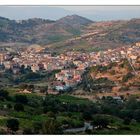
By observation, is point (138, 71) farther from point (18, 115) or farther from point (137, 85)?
point (18, 115)

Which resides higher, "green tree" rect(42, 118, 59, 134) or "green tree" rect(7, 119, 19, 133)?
"green tree" rect(42, 118, 59, 134)

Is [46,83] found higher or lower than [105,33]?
lower

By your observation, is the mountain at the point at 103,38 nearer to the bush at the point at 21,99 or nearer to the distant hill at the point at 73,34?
the distant hill at the point at 73,34

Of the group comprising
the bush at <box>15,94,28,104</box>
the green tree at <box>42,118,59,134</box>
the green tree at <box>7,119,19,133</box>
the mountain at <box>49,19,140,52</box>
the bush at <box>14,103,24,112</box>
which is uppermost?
the mountain at <box>49,19,140,52</box>

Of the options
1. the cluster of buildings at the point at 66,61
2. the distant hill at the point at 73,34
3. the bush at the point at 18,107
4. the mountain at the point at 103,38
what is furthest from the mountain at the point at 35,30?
the bush at the point at 18,107

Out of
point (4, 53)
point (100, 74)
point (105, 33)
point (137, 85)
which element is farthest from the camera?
point (105, 33)

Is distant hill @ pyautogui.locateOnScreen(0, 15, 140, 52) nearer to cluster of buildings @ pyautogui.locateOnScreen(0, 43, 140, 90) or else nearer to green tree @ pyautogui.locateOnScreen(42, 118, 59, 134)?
cluster of buildings @ pyautogui.locateOnScreen(0, 43, 140, 90)

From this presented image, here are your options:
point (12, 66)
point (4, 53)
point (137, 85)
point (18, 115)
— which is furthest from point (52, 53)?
point (18, 115)

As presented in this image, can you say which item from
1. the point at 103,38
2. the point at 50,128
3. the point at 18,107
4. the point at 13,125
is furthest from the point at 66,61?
the point at 50,128

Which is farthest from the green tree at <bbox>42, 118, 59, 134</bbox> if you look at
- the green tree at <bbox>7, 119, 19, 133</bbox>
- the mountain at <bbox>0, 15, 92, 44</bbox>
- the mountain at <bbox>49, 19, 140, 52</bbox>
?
the mountain at <bbox>49, 19, 140, 52</bbox>
